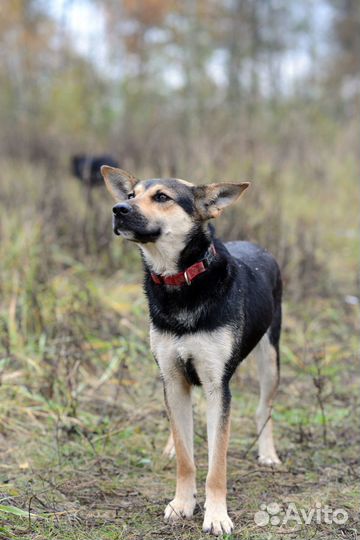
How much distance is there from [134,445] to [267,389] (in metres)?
1.00

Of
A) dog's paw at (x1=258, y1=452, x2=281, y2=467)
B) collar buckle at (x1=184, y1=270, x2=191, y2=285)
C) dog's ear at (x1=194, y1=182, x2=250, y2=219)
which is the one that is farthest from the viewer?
dog's paw at (x1=258, y1=452, x2=281, y2=467)

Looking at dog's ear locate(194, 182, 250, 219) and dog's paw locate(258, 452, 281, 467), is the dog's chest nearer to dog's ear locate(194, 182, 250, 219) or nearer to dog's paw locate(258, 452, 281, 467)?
dog's ear locate(194, 182, 250, 219)

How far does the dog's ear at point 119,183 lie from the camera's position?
380 centimetres

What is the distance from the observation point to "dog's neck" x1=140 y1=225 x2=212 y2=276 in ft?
11.4

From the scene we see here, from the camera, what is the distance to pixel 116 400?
16.1 feet

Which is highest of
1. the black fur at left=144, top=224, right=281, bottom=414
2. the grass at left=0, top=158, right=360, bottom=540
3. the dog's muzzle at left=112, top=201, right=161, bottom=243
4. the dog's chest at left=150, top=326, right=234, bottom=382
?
the dog's muzzle at left=112, top=201, right=161, bottom=243

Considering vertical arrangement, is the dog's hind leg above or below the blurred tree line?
below

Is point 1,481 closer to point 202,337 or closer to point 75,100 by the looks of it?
point 202,337

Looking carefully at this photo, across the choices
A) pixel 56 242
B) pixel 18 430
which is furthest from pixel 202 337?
pixel 56 242

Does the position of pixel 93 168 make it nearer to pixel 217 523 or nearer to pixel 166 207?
pixel 166 207

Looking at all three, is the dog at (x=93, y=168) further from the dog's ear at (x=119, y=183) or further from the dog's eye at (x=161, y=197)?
the dog's eye at (x=161, y=197)

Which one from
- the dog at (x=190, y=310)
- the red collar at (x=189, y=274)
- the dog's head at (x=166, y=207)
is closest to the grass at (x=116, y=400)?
the dog at (x=190, y=310)

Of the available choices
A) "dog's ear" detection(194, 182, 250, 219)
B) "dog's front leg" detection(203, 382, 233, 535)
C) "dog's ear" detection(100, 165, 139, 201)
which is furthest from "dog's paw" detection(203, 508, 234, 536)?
"dog's ear" detection(100, 165, 139, 201)

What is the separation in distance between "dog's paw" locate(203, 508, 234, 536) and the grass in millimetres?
56
